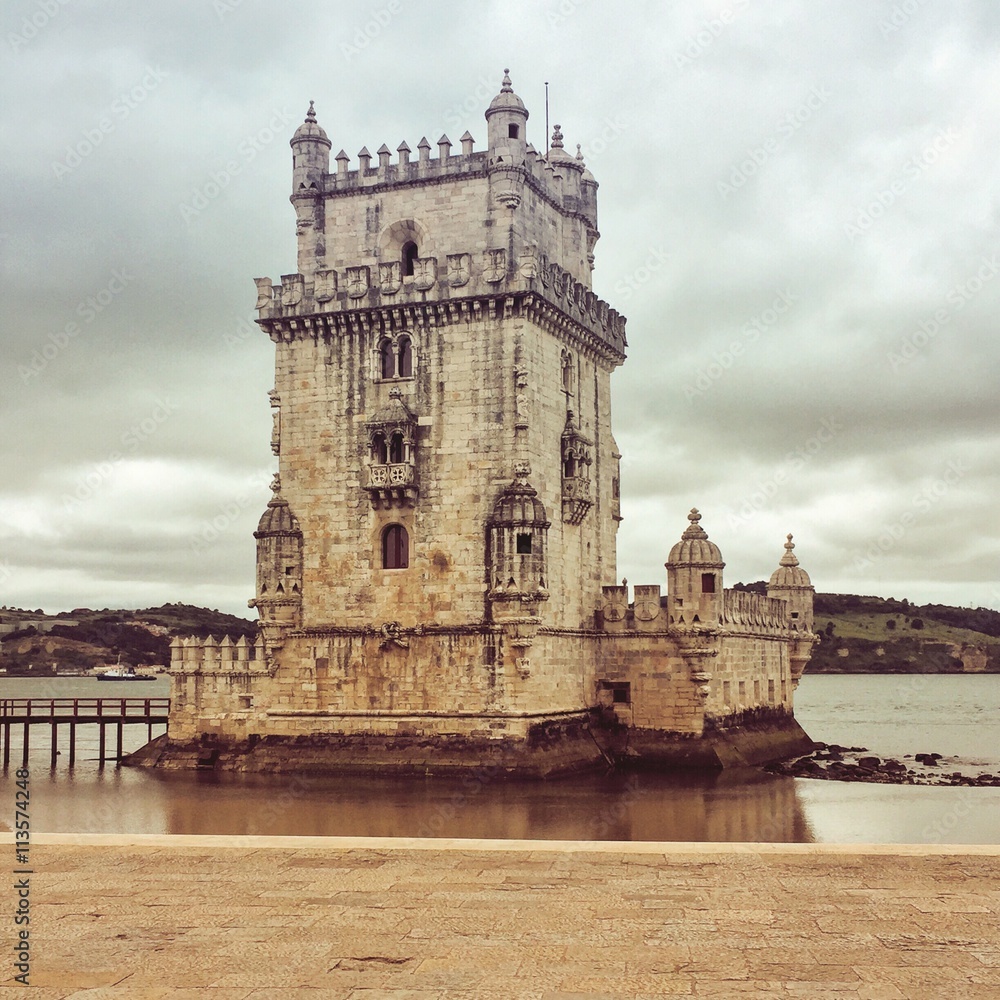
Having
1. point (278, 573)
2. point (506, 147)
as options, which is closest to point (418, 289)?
point (506, 147)

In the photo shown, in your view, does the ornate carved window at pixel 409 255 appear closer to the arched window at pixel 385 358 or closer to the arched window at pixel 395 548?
the arched window at pixel 385 358

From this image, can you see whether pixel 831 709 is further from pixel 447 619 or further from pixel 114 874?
pixel 114 874

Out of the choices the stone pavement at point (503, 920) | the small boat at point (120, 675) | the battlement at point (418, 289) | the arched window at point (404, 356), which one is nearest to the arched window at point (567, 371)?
the battlement at point (418, 289)

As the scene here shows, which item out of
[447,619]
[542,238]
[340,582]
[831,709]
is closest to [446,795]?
[447,619]

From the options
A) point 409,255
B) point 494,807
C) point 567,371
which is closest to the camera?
point 494,807

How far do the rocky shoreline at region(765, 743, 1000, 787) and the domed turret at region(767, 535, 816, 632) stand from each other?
17.4 feet

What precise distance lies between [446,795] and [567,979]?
2356 cm

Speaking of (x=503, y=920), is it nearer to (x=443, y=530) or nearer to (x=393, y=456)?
(x=443, y=530)

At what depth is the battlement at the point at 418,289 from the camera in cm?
3966

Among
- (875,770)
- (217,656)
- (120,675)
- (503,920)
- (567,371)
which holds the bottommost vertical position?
(875,770)

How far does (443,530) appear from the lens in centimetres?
3944

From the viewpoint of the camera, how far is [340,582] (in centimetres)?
4050

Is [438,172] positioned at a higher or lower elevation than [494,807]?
higher

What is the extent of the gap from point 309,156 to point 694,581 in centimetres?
1872
